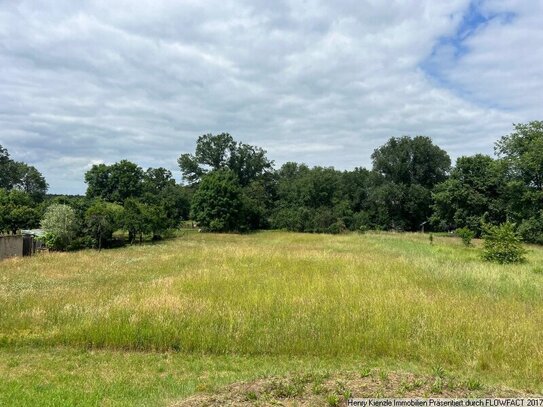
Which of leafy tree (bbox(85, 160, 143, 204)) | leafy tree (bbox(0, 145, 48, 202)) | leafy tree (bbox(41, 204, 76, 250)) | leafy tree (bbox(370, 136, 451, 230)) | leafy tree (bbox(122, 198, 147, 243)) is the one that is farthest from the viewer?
leafy tree (bbox(0, 145, 48, 202))

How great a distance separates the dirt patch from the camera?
16.9ft

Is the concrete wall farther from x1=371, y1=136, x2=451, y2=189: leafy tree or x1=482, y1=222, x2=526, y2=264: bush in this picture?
x1=371, y1=136, x2=451, y2=189: leafy tree

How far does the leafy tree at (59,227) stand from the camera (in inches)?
1425

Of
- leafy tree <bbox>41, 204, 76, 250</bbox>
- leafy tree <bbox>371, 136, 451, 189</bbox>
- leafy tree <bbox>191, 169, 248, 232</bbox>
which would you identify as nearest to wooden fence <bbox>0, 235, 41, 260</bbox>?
leafy tree <bbox>41, 204, 76, 250</bbox>

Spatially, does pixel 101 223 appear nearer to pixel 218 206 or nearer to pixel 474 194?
pixel 218 206

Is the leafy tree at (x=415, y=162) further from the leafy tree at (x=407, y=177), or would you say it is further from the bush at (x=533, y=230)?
the bush at (x=533, y=230)

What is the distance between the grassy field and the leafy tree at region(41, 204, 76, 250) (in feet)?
73.3

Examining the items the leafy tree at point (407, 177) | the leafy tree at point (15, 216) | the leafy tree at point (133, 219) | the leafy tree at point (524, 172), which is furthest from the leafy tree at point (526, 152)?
the leafy tree at point (15, 216)

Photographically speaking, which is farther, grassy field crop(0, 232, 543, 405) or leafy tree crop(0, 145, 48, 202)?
leafy tree crop(0, 145, 48, 202)

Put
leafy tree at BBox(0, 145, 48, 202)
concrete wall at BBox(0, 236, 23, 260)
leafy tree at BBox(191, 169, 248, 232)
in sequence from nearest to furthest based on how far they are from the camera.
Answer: concrete wall at BBox(0, 236, 23, 260) → leafy tree at BBox(191, 169, 248, 232) → leafy tree at BBox(0, 145, 48, 202)

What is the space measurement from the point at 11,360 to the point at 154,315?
327 cm

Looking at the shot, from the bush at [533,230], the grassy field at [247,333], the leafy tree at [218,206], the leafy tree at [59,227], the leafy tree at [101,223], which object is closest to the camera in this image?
the grassy field at [247,333]

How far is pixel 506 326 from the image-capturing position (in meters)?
9.44

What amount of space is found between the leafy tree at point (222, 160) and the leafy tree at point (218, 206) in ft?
71.3
